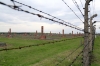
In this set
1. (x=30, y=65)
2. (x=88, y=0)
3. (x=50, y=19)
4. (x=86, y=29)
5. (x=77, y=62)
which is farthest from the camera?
(x=77, y=62)

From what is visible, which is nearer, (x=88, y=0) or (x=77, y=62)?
(x=88, y=0)

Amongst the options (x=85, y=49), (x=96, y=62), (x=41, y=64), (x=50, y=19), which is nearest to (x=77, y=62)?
(x=96, y=62)

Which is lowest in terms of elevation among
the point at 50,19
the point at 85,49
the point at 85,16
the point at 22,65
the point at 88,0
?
the point at 22,65

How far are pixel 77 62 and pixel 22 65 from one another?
15.6 ft

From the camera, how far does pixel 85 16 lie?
332 inches

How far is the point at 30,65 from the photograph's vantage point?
13.7 metres

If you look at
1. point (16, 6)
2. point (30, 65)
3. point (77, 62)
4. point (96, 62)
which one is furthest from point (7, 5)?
point (96, 62)

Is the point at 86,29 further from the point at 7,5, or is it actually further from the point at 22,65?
the point at 22,65

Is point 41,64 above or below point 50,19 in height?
below

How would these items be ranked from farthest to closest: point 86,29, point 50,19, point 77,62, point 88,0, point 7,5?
point 77,62 → point 88,0 → point 86,29 → point 50,19 → point 7,5

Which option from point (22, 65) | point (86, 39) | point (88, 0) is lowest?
point (22, 65)

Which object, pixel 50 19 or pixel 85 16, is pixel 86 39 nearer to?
pixel 85 16

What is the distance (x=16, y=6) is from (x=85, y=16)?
6050 mm

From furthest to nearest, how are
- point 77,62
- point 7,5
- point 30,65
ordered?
point 77,62
point 30,65
point 7,5
